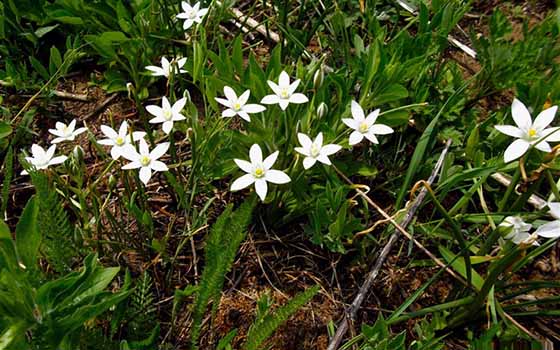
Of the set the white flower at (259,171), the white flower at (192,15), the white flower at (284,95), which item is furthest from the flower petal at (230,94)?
the white flower at (192,15)

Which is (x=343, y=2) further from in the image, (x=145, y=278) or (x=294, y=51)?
(x=145, y=278)

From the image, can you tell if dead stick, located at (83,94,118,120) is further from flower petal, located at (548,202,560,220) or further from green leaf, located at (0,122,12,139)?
flower petal, located at (548,202,560,220)

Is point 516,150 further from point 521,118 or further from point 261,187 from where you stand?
point 261,187

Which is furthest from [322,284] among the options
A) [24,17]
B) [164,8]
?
[24,17]

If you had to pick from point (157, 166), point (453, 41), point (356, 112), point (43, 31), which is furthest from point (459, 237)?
point (43, 31)

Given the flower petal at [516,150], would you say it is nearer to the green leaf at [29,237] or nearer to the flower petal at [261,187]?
the flower petal at [261,187]

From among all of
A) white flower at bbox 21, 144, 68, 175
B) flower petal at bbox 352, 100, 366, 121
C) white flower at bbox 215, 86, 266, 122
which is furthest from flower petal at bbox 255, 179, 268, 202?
white flower at bbox 21, 144, 68, 175
